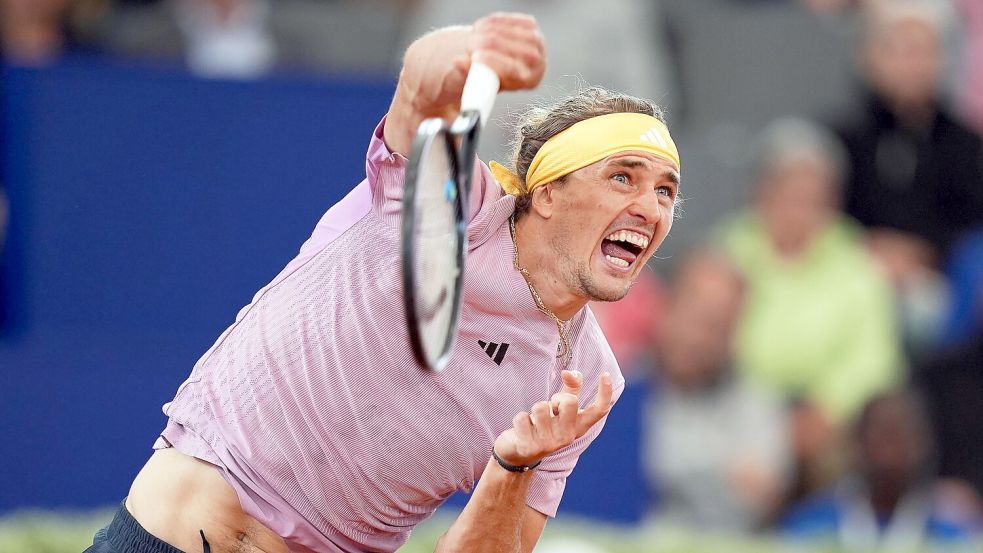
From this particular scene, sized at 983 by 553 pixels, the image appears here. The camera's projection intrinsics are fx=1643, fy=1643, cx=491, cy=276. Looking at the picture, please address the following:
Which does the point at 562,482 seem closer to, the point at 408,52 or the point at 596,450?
the point at 408,52

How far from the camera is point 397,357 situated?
379cm

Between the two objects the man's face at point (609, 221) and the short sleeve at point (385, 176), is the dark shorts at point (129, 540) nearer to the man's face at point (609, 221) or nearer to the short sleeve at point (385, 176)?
the short sleeve at point (385, 176)

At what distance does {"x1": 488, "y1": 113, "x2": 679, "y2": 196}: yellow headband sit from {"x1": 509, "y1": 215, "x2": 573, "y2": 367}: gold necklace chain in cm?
14

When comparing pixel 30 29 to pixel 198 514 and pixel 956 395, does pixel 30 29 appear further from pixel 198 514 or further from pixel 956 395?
pixel 956 395

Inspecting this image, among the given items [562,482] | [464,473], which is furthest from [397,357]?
[562,482]

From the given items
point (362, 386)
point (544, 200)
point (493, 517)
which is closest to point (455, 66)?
point (544, 200)

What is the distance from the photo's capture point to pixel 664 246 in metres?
8.73

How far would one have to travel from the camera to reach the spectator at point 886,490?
7.86 metres

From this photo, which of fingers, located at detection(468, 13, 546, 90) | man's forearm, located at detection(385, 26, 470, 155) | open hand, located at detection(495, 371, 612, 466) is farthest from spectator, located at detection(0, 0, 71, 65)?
open hand, located at detection(495, 371, 612, 466)

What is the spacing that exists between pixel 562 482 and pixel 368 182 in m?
0.93

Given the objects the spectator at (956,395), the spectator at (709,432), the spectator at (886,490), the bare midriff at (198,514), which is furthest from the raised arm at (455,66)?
→ the spectator at (956,395)

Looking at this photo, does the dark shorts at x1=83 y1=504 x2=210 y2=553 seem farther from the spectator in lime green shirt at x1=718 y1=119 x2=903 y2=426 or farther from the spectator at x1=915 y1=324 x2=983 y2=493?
the spectator at x1=915 y1=324 x2=983 y2=493

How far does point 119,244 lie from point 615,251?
3848mm

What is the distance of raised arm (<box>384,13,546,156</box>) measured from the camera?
144 inches
